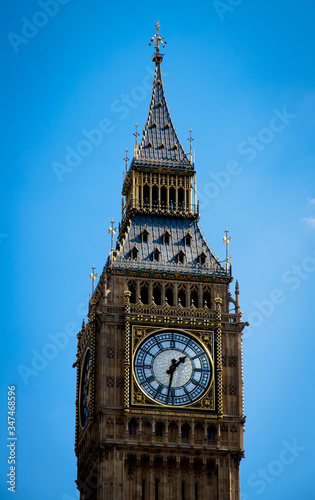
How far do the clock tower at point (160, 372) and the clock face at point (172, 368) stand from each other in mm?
48

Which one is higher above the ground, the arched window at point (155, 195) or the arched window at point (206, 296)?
the arched window at point (155, 195)

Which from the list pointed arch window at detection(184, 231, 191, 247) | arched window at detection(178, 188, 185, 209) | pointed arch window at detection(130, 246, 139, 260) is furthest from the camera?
arched window at detection(178, 188, 185, 209)

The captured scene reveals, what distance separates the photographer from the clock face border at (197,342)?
3482 inches

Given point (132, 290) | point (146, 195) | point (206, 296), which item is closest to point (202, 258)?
point (206, 296)

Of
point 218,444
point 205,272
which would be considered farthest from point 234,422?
point 205,272

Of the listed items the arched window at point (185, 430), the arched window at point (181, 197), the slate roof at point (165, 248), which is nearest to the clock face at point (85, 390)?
the arched window at point (185, 430)

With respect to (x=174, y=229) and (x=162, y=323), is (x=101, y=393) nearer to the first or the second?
(x=162, y=323)

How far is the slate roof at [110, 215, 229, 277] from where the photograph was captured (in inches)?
3629

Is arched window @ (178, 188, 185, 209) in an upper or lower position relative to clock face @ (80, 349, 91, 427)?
upper

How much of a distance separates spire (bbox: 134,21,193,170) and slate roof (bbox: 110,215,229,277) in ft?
11.4

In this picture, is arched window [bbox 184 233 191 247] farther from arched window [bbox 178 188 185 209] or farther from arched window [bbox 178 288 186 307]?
arched window [bbox 178 288 186 307]

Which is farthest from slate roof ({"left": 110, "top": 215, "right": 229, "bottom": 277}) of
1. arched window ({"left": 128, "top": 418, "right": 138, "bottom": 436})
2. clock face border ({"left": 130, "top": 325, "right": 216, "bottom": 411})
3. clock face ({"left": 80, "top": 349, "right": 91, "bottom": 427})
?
arched window ({"left": 128, "top": 418, "right": 138, "bottom": 436})

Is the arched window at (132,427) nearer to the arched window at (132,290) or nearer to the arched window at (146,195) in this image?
the arched window at (132,290)

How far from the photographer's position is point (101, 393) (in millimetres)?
88438
